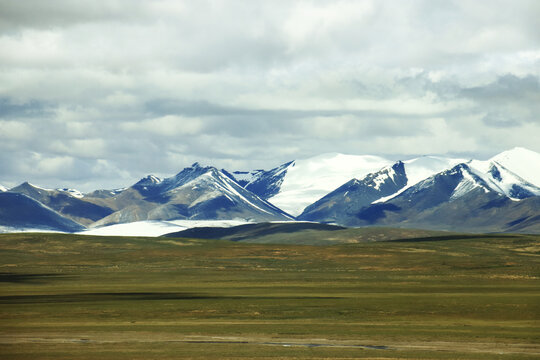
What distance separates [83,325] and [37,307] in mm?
19711

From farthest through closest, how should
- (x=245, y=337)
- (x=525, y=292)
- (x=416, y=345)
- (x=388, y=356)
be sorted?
(x=525, y=292), (x=245, y=337), (x=416, y=345), (x=388, y=356)

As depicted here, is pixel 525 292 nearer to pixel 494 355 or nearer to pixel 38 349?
pixel 494 355

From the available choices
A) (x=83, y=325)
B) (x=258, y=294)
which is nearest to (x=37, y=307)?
(x=83, y=325)

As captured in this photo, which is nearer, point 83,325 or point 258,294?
point 83,325

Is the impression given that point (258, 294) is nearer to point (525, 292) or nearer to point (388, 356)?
point (525, 292)

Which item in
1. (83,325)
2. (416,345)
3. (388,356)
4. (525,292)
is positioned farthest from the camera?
(525,292)

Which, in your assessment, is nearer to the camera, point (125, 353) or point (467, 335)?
point (125, 353)

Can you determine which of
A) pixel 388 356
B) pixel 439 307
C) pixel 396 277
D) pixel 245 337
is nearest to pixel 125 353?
pixel 245 337

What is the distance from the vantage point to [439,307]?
317 ft

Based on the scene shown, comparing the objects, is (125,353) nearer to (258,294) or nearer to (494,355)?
(494,355)

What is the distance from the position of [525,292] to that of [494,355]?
6201 cm

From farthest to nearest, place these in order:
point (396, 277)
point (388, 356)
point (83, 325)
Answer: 1. point (396, 277)
2. point (83, 325)
3. point (388, 356)

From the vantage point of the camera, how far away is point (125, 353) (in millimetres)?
60844

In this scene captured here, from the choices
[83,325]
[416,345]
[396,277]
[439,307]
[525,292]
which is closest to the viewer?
[416,345]
